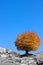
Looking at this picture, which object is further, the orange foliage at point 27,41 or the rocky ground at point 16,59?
the orange foliage at point 27,41

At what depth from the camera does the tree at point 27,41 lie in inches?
1613

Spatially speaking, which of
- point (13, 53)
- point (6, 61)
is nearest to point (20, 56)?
point (13, 53)

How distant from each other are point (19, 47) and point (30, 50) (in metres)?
1.43

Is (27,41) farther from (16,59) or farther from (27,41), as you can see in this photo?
(16,59)

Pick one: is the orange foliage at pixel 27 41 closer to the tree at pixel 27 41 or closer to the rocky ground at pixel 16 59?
the tree at pixel 27 41

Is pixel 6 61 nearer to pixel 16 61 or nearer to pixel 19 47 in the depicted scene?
pixel 16 61

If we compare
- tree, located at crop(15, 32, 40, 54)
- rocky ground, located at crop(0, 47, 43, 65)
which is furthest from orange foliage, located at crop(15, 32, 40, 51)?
rocky ground, located at crop(0, 47, 43, 65)

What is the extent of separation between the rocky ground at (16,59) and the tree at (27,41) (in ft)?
4.16

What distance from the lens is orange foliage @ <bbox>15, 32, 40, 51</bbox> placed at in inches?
1613

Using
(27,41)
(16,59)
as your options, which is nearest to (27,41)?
(27,41)

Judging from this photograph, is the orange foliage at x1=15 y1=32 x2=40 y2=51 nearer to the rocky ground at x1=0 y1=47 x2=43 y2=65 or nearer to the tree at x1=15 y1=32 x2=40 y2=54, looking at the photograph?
the tree at x1=15 y1=32 x2=40 y2=54

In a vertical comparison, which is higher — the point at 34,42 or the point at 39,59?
the point at 34,42

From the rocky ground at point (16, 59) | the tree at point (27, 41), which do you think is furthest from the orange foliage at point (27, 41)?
the rocky ground at point (16, 59)

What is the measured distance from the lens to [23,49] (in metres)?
41.4
